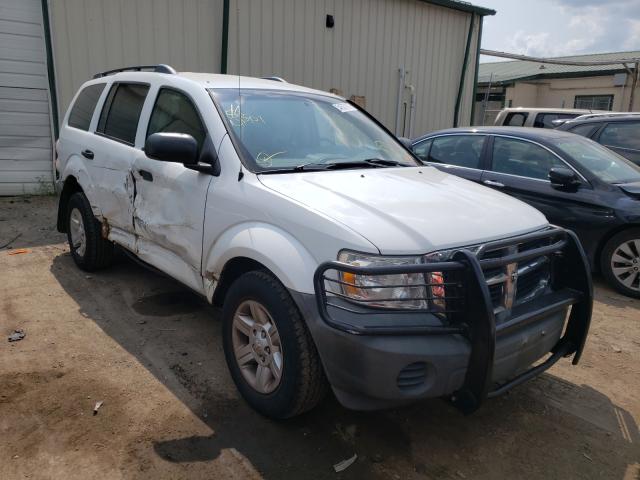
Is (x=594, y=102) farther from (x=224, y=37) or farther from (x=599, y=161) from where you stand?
(x=599, y=161)

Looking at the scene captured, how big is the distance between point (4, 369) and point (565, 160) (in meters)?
5.37

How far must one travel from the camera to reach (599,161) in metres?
5.73

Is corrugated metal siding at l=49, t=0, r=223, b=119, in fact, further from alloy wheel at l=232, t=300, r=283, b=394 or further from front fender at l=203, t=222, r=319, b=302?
alloy wheel at l=232, t=300, r=283, b=394

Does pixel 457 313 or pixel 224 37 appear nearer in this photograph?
pixel 457 313

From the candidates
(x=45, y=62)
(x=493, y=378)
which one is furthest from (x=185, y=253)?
(x=45, y=62)

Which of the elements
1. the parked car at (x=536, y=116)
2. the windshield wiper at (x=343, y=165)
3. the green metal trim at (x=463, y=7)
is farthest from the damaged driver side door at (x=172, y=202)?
the green metal trim at (x=463, y=7)

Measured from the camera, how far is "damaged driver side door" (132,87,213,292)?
131 inches

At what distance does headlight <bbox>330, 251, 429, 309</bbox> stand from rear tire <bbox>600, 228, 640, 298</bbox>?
376 centimetres

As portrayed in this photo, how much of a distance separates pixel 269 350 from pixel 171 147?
129 centimetres

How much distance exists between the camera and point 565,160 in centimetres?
556

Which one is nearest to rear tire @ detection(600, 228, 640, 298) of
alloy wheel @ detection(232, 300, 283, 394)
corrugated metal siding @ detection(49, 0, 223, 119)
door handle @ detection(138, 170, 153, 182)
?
alloy wheel @ detection(232, 300, 283, 394)

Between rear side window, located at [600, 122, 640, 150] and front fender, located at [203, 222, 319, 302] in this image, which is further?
rear side window, located at [600, 122, 640, 150]

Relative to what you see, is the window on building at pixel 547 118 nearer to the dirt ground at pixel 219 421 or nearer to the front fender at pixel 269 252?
the dirt ground at pixel 219 421

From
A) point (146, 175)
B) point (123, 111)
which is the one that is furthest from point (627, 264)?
point (123, 111)
